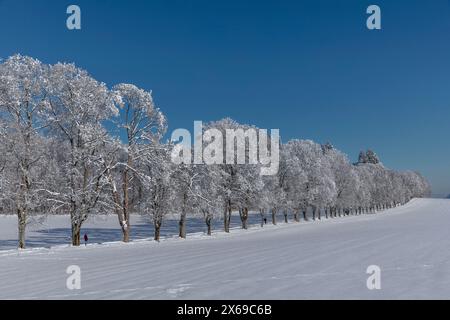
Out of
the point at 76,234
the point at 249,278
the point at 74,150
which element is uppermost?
the point at 74,150

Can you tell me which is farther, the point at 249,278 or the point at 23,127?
the point at 23,127

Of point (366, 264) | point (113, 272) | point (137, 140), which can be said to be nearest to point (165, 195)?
point (137, 140)

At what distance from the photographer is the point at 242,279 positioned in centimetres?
1138

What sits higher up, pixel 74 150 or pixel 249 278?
pixel 74 150

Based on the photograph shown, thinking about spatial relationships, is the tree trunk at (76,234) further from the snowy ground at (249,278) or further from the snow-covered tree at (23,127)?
the snowy ground at (249,278)

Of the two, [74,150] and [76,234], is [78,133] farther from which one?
[76,234]

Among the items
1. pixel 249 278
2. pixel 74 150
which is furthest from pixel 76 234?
pixel 249 278

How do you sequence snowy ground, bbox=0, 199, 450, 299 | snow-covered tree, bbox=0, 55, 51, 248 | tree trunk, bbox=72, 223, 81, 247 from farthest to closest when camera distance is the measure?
tree trunk, bbox=72, 223, 81, 247, snow-covered tree, bbox=0, 55, 51, 248, snowy ground, bbox=0, 199, 450, 299

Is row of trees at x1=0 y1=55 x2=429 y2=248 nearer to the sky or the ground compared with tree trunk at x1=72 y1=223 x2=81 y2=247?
nearer to the sky

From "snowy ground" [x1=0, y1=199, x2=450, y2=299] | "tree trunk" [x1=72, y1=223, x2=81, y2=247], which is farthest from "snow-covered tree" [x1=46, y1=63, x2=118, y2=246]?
"snowy ground" [x1=0, y1=199, x2=450, y2=299]

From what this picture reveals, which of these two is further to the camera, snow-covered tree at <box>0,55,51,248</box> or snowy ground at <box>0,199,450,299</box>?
snow-covered tree at <box>0,55,51,248</box>

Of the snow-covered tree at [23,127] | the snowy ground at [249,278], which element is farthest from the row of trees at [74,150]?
the snowy ground at [249,278]

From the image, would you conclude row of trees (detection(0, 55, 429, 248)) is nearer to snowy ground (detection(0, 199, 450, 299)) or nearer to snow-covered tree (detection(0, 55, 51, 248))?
snow-covered tree (detection(0, 55, 51, 248))
